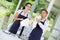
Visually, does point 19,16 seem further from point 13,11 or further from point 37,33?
point 13,11

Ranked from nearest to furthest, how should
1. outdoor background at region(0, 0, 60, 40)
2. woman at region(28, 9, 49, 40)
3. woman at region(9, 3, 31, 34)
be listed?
woman at region(28, 9, 49, 40) → woman at region(9, 3, 31, 34) → outdoor background at region(0, 0, 60, 40)

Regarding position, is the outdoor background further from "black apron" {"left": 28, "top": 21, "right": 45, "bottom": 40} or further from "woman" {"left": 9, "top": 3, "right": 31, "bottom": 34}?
"black apron" {"left": 28, "top": 21, "right": 45, "bottom": 40}

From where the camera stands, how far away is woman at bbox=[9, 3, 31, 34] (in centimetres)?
502

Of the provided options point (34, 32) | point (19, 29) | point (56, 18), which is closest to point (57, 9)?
point (56, 18)

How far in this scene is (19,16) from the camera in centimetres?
511

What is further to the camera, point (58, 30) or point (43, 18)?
point (58, 30)

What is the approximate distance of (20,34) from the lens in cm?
549

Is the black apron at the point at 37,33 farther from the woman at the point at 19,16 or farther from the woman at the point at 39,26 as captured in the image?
the woman at the point at 19,16

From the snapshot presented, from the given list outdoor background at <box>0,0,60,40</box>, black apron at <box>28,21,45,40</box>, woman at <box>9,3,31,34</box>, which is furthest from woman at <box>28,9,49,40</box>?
outdoor background at <box>0,0,60,40</box>

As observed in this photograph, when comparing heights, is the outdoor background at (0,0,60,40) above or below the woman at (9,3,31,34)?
below

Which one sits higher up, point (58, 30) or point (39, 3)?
point (39, 3)

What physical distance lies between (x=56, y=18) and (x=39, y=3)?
5.68ft

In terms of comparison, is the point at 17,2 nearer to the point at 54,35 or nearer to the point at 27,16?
the point at 54,35

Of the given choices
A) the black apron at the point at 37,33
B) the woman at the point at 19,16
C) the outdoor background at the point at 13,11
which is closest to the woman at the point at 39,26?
the black apron at the point at 37,33
